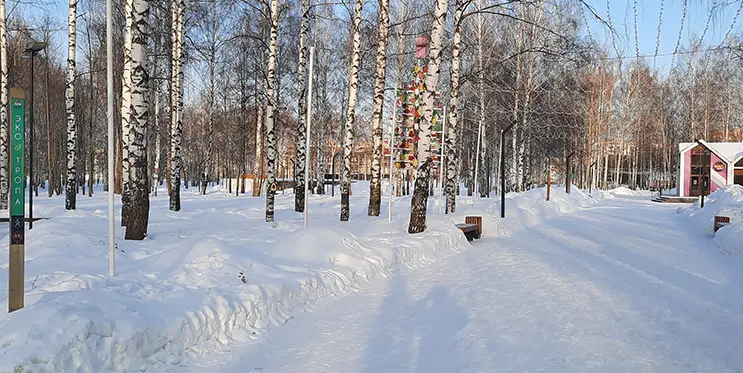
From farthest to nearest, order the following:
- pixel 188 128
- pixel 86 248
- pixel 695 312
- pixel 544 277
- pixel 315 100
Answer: pixel 188 128 < pixel 315 100 < pixel 544 277 < pixel 86 248 < pixel 695 312

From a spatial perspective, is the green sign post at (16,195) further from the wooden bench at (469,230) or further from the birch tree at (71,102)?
the birch tree at (71,102)

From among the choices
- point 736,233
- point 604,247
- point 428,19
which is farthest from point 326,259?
point 428,19

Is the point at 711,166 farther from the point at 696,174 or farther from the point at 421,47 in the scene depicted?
the point at 421,47

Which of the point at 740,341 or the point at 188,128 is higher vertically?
the point at 188,128

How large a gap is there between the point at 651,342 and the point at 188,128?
47.8 m

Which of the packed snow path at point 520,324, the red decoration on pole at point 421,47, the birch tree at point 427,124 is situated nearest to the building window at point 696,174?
the red decoration on pole at point 421,47

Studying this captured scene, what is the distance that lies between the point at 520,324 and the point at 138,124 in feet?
21.8

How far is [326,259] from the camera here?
7.36 meters

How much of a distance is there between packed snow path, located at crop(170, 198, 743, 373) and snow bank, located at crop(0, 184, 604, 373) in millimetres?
307

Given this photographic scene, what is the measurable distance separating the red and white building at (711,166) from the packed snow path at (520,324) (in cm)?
3351

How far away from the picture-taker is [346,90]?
102 ft

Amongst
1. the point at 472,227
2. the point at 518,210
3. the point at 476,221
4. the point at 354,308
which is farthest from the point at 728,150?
the point at 354,308

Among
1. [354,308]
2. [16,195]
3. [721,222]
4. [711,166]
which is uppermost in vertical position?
[711,166]

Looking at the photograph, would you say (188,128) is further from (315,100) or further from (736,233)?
(736,233)
